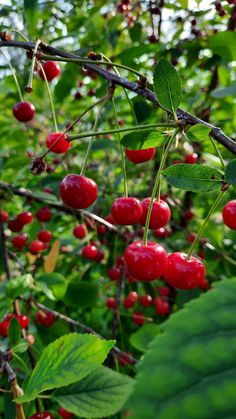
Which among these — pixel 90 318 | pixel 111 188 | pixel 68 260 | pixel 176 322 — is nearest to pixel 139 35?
pixel 111 188

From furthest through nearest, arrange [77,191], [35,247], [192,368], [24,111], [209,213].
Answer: [35,247] < [24,111] < [77,191] < [209,213] < [192,368]

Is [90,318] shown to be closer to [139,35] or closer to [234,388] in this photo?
[139,35]

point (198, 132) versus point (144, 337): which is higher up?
point (198, 132)

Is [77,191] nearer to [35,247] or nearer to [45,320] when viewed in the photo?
[45,320]

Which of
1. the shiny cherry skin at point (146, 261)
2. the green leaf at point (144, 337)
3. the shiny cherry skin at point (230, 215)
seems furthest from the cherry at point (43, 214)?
the shiny cherry skin at point (230, 215)

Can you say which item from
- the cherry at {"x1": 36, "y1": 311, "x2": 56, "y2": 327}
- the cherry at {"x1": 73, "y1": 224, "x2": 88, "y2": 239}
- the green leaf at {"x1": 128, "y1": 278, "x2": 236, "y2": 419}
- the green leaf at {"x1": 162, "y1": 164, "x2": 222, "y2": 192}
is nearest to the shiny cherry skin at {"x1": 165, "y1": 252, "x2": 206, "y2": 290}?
the green leaf at {"x1": 162, "y1": 164, "x2": 222, "y2": 192}

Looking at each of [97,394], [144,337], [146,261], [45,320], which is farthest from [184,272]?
[45,320]

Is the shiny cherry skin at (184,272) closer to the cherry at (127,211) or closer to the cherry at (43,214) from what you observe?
the cherry at (127,211)
